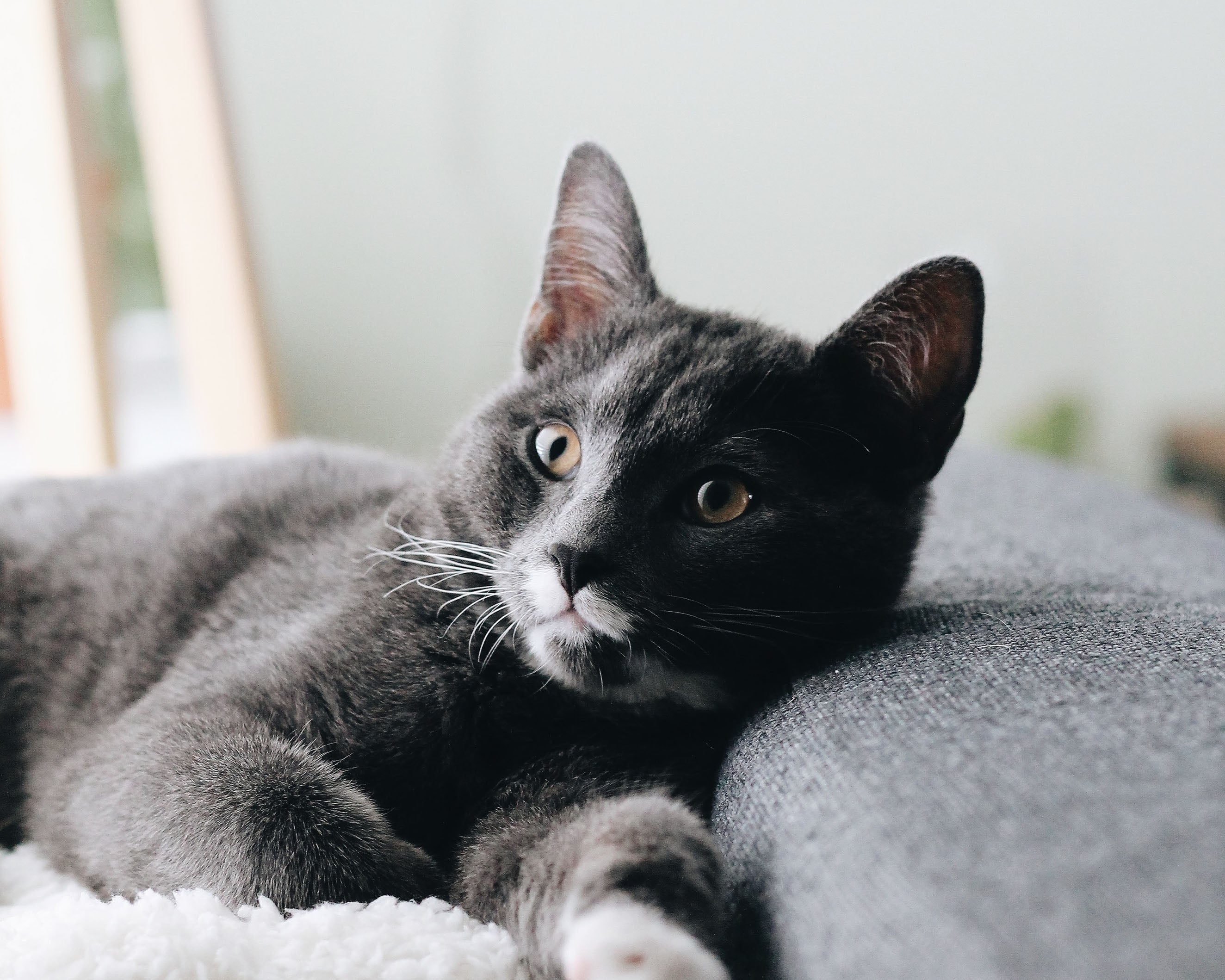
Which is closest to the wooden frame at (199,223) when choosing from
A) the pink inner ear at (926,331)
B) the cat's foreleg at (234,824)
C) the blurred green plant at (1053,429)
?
the cat's foreleg at (234,824)

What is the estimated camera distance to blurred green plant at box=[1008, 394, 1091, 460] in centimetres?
340

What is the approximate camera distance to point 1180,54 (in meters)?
3.46

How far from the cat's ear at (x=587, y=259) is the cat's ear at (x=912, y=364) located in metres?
0.25

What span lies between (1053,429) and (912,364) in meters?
2.77

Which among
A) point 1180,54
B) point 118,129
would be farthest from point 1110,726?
point 1180,54

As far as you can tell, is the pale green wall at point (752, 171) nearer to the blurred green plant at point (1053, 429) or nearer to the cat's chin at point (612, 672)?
the blurred green plant at point (1053, 429)

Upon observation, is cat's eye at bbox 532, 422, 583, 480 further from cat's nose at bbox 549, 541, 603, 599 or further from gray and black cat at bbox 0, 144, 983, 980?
cat's nose at bbox 549, 541, 603, 599

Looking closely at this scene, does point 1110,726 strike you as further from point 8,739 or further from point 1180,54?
point 1180,54

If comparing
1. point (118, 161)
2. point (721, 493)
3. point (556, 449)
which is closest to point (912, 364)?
point (721, 493)

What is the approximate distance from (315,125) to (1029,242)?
2384mm

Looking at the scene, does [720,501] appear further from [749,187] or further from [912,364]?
[749,187]

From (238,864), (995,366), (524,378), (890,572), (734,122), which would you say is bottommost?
(995,366)

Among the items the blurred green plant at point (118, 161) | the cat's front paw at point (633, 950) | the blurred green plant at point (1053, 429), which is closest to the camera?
the cat's front paw at point (633, 950)

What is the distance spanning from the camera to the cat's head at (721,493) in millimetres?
855
